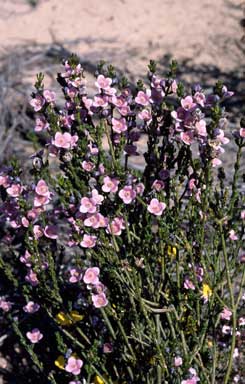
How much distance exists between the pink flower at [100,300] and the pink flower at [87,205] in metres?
0.34

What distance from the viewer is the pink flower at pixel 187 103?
2.30m

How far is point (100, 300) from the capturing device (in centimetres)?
247

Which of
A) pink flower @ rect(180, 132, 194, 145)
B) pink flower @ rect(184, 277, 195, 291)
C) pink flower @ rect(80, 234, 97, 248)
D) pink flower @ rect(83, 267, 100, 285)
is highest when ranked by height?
pink flower @ rect(180, 132, 194, 145)

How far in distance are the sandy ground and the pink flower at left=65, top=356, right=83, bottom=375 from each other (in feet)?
13.5

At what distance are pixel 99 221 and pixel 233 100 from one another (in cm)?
378

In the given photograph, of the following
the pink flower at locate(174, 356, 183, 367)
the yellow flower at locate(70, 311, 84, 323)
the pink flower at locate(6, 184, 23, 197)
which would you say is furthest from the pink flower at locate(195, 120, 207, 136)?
the yellow flower at locate(70, 311, 84, 323)

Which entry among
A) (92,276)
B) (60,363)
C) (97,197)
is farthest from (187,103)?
(60,363)

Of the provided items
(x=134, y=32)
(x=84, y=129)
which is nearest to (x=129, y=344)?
(x=84, y=129)

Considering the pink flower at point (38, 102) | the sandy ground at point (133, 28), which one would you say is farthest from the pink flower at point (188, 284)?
the sandy ground at point (133, 28)

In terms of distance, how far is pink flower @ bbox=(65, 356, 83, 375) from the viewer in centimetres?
271

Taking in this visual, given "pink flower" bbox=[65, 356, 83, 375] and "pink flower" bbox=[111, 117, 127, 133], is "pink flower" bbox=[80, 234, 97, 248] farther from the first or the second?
"pink flower" bbox=[65, 356, 83, 375]

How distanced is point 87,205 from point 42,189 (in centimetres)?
20

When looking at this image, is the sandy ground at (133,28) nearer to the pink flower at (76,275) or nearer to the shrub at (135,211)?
the shrub at (135,211)

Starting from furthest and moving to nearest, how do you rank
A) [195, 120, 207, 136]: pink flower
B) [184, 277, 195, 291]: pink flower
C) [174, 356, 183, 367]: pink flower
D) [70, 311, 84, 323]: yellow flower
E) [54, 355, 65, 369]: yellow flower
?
[54, 355, 65, 369]: yellow flower
[70, 311, 84, 323]: yellow flower
[184, 277, 195, 291]: pink flower
[174, 356, 183, 367]: pink flower
[195, 120, 207, 136]: pink flower
